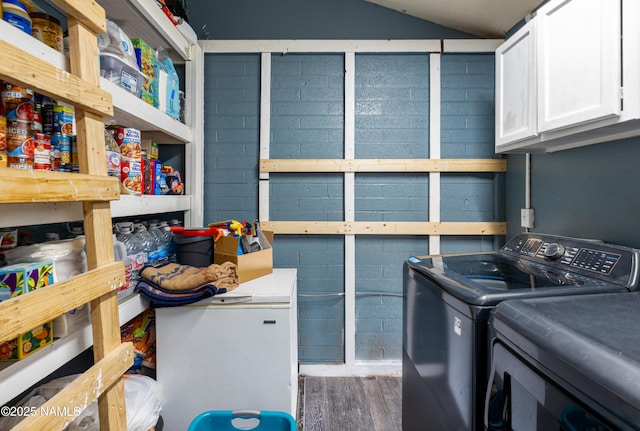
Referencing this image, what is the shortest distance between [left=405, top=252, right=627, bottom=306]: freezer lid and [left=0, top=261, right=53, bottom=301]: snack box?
123 cm

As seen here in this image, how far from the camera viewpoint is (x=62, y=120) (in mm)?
1015

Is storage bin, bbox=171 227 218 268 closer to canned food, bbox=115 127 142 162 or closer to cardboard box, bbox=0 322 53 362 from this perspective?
canned food, bbox=115 127 142 162

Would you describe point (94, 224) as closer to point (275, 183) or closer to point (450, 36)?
point (275, 183)

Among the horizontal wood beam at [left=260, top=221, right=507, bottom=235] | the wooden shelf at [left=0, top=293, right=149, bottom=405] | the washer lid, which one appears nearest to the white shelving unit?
the wooden shelf at [left=0, top=293, right=149, bottom=405]

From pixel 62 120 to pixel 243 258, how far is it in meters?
0.93

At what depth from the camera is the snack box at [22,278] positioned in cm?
79

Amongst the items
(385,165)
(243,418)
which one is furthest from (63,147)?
(385,165)

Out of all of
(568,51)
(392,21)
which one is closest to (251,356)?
(568,51)

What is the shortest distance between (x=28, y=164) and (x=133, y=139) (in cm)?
58

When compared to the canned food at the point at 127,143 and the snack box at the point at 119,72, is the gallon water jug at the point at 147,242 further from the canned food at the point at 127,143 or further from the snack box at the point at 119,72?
the snack box at the point at 119,72

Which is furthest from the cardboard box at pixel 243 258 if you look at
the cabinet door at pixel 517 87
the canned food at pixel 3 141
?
the cabinet door at pixel 517 87

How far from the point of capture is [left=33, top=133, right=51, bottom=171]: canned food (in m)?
0.92

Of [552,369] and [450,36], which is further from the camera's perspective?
[450,36]

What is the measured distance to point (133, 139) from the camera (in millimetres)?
1444
